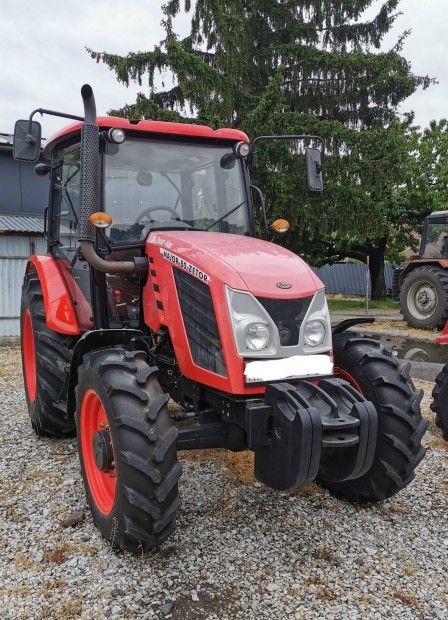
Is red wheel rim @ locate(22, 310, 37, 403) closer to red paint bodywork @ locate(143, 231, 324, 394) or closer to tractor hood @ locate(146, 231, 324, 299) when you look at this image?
red paint bodywork @ locate(143, 231, 324, 394)

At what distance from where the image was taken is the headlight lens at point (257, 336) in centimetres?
294

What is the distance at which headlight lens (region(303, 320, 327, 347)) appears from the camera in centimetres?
313

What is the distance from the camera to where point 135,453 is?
2730mm

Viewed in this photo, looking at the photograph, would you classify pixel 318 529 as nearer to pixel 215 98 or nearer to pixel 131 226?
pixel 131 226

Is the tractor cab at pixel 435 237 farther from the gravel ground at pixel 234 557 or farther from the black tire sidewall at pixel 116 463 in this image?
the black tire sidewall at pixel 116 463

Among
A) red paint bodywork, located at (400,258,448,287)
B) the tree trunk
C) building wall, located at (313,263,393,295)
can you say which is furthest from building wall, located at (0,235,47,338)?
building wall, located at (313,263,393,295)

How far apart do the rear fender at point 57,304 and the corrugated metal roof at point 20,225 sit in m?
6.28

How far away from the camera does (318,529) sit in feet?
10.8

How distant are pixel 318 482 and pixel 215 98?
12.3 m

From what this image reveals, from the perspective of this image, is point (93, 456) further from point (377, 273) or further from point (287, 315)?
point (377, 273)

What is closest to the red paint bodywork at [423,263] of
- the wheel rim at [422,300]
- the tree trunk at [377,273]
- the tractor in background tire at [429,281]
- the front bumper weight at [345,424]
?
the tractor in background tire at [429,281]

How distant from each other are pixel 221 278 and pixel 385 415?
1.25m

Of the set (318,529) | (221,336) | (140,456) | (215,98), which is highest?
(215,98)

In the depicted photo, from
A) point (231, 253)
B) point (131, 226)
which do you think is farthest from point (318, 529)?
point (131, 226)
